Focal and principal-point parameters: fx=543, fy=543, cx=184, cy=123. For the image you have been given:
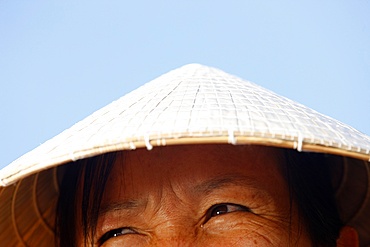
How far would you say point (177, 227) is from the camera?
3.22ft

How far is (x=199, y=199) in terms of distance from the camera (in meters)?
1.01

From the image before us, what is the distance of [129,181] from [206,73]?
10.3 inches

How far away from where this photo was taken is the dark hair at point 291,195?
43.3 inches

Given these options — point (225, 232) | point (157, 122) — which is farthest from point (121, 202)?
point (157, 122)

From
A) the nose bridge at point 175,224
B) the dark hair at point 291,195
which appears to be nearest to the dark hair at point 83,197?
the dark hair at point 291,195

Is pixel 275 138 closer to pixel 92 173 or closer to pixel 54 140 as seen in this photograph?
pixel 54 140

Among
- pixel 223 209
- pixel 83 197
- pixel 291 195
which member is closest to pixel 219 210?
pixel 223 209

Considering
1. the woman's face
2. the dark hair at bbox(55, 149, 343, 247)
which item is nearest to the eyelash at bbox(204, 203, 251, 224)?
the woman's face

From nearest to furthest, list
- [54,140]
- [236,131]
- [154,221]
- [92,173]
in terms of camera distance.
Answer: [236,131] → [54,140] → [154,221] → [92,173]

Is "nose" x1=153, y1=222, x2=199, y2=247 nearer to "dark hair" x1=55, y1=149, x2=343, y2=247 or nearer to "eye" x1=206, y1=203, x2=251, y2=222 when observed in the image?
"eye" x1=206, y1=203, x2=251, y2=222

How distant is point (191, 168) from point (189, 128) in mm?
344

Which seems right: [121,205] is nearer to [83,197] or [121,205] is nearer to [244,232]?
[83,197]

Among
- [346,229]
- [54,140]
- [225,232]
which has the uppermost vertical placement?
[54,140]

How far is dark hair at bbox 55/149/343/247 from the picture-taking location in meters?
1.10
